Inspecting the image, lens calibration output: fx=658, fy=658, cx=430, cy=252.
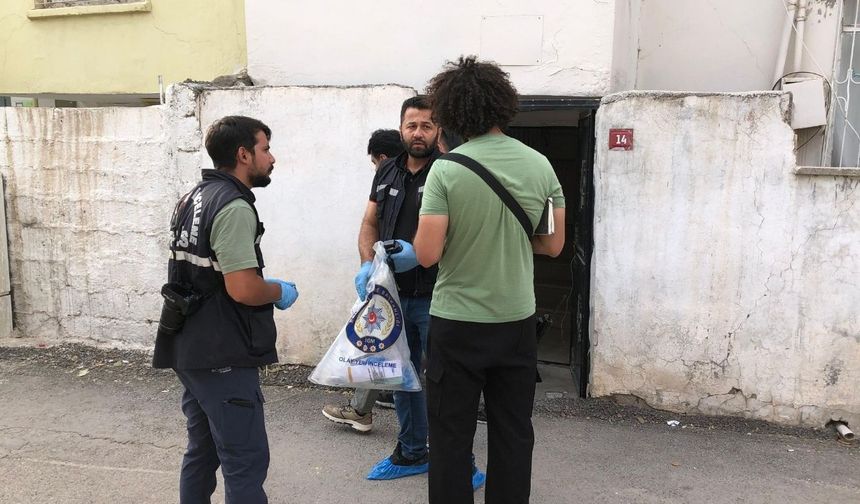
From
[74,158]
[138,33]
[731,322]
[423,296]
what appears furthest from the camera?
[138,33]

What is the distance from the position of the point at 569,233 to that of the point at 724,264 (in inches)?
141

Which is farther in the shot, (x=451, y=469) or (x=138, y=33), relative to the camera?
(x=138, y=33)

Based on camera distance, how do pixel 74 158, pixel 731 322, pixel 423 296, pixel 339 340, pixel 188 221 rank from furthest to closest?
1. pixel 74 158
2. pixel 731 322
3. pixel 423 296
4. pixel 339 340
5. pixel 188 221

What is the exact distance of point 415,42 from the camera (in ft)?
15.5

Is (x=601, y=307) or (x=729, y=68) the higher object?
(x=729, y=68)

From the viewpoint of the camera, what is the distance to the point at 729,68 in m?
4.89

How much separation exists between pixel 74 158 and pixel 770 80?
540 centimetres

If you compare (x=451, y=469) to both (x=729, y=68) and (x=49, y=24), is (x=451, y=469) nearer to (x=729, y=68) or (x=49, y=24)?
(x=729, y=68)

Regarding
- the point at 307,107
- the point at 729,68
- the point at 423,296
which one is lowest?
the point at 423,296

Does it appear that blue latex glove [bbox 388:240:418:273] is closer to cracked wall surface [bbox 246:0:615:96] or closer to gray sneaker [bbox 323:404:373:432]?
gray sneaker [bbox 323:404:373:432]

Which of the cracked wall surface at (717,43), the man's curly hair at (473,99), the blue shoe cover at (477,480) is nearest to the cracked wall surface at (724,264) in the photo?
the cracked wall surface at (717,43)

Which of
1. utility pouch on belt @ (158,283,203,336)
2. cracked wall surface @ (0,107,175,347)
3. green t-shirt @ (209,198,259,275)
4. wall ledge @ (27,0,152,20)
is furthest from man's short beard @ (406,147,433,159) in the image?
wall ledge @ (27,0,152,20)

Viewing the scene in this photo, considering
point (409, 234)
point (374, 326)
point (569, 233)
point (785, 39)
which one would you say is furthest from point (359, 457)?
point (569, 233)

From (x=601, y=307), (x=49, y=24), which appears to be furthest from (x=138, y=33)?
(x=601, y=307)
